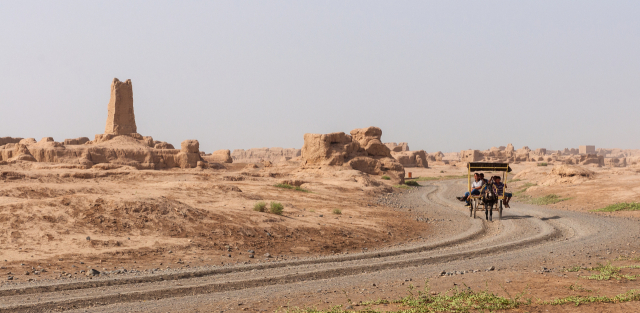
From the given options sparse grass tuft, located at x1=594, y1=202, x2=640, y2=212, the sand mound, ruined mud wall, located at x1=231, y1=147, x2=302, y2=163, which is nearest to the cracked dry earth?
sparse grass tuft, located at x1=594, y1=202, x2=640, y2=212

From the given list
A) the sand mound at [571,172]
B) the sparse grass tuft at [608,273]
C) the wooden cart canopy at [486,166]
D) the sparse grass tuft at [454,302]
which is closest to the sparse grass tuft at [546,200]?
the sand mound at [571,172]

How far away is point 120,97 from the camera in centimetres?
7038

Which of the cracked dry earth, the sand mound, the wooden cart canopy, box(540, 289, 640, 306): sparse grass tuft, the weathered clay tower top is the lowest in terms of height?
the cracked dry earth

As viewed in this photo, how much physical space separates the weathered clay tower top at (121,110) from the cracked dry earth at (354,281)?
62.7m

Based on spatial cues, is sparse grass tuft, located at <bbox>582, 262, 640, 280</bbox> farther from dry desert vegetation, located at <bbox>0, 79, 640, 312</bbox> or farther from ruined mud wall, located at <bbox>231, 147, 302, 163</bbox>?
ruined mud wall, located at <bbox>231, 147, 302, 163</bbox>

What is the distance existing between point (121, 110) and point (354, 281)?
67.9 metres

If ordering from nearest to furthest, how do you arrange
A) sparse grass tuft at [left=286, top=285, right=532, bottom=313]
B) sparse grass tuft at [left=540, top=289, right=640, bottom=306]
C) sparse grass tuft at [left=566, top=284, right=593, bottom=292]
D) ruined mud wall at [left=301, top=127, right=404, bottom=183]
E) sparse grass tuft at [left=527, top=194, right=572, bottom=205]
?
sparse grass tuft at [left=286, top=285, right=532, bottom=313] < sparse grass tuft at [left=540, top=289, right=640, bottom=306] < sparse grass tuft at [left=566, top=284, right=593, bottom=292] < sparse grass tuft at [left=527, top=194, right=572, bottom=205] < ruined mud wall at [left=301, top=127, right=404, bottom=183]

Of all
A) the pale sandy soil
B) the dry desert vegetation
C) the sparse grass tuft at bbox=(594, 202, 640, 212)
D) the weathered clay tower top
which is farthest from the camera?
the weathered clay tower top

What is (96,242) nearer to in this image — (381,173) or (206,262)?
(206,262)

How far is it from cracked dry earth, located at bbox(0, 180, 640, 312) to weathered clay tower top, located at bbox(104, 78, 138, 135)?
62705 mm

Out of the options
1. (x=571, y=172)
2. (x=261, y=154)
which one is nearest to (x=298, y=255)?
(x=571, y=172)

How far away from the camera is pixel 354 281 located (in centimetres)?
985

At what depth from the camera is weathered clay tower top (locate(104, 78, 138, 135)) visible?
69.6m

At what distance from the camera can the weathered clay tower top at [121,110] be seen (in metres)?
69.6
